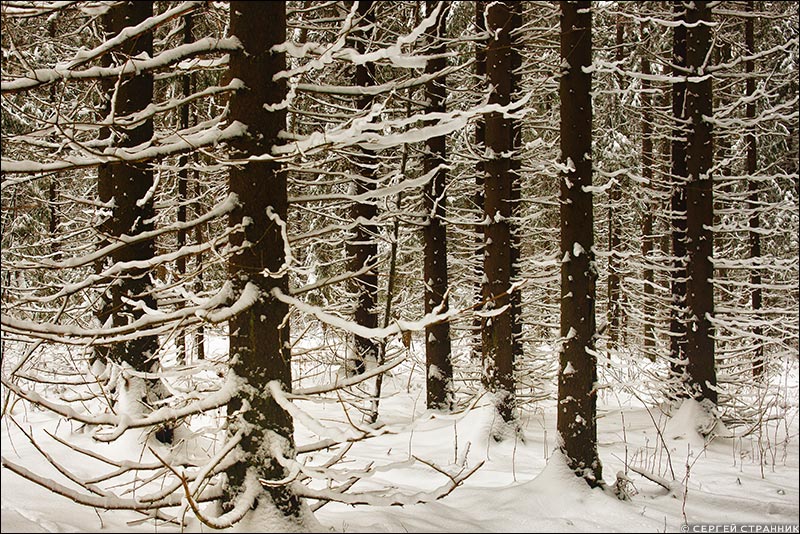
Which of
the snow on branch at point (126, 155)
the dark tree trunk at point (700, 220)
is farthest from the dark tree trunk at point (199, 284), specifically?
the dark tree trunk at point (700, 220)

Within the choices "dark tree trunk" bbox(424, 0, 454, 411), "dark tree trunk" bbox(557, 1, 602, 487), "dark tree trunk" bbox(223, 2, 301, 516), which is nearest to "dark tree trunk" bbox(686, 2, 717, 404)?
"dark tree trunk" bbox(424, 0, 454, 411)

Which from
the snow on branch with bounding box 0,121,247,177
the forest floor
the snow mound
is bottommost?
the snow mound

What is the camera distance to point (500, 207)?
28.7 feet

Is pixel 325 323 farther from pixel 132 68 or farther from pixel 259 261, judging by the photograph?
pixel 132 68

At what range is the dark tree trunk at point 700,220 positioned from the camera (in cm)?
936

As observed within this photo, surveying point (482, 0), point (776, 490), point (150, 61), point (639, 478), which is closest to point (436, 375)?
point (639, 478)

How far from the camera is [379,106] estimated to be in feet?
10.2

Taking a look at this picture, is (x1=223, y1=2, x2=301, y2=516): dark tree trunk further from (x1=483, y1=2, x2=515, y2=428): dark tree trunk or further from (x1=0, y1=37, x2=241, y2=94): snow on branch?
(x1=483, y1=2, x2=515, y2=428): dark tree trunk

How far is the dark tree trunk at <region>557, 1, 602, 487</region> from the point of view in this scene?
224 inches

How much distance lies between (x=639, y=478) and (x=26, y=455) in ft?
23.5

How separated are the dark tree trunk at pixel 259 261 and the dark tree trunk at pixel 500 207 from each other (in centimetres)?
545

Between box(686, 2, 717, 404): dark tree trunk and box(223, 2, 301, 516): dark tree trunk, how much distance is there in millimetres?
8154

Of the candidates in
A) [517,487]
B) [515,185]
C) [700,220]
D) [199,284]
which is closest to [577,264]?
[517,487]

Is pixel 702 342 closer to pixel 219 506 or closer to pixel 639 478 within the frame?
pixel 639 478
